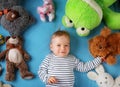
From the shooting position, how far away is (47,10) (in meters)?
1.44

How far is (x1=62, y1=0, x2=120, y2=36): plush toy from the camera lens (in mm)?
1371

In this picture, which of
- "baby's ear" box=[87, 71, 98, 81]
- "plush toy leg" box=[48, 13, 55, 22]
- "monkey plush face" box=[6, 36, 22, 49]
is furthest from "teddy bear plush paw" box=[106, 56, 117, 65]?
"monkey plush face" box=[6, 36, 22, 49]

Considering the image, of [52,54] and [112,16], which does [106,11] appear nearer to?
[112,16]

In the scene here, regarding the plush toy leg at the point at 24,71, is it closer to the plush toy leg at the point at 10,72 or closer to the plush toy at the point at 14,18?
the plush toy leg at the point at 10,72

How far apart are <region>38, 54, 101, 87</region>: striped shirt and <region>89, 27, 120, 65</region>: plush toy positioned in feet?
0.16

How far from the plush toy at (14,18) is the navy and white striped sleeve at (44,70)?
0.21 metres

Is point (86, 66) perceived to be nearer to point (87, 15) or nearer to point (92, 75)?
point (92, 75)

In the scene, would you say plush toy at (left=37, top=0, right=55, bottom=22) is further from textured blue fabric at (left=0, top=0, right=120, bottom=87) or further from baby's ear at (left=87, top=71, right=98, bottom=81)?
baby's ear at (left=87, top=71, right=98, bottom=81)

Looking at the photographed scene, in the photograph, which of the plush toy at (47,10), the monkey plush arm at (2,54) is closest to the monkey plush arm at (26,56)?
the monkey plush arm at (2,54)

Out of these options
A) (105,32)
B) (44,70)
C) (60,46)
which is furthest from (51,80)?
(105,32)

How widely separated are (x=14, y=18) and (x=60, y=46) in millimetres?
297

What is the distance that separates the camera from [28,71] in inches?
57.4

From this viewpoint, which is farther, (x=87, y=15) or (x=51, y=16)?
(x=51, y=16)

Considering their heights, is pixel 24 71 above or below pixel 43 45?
below
